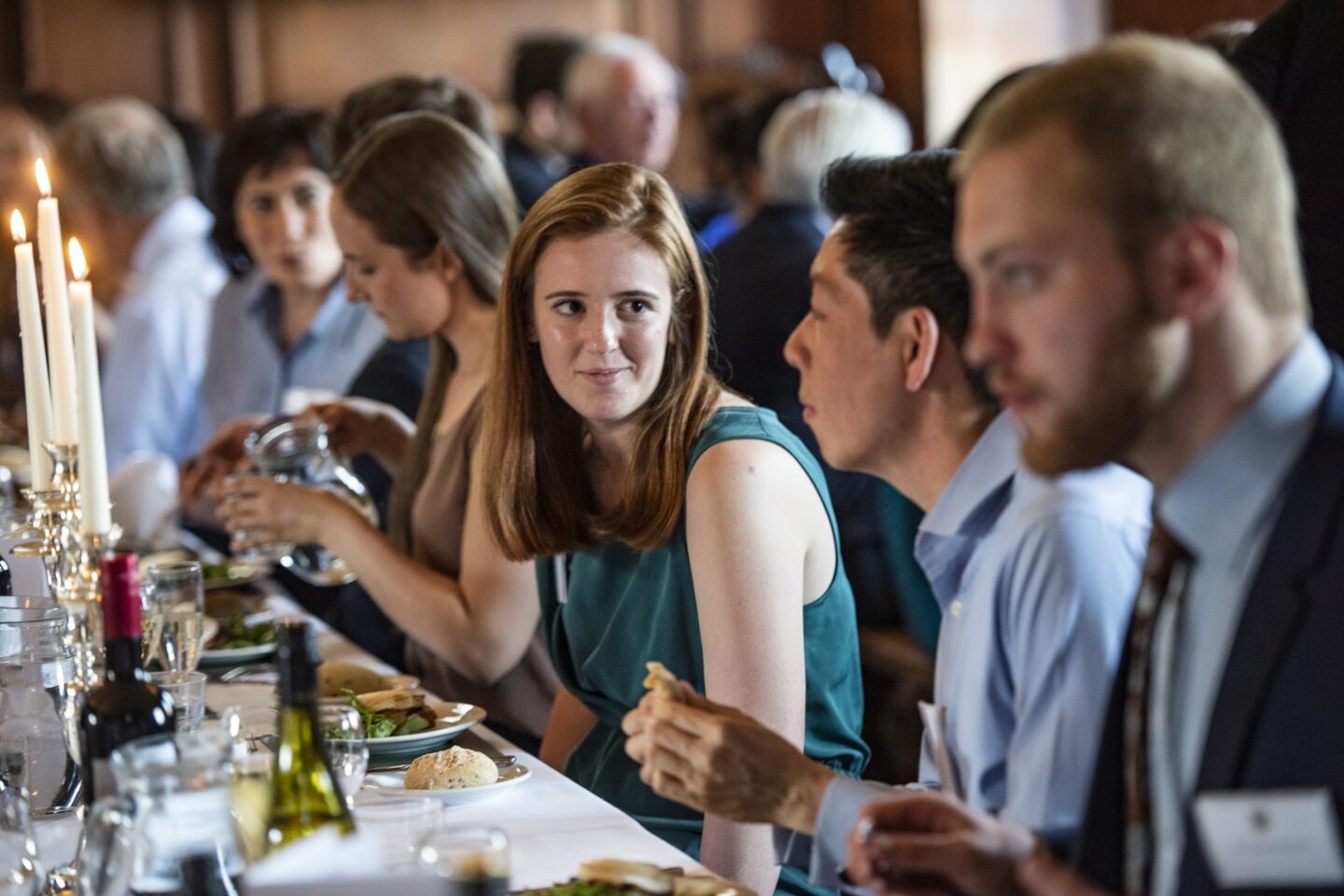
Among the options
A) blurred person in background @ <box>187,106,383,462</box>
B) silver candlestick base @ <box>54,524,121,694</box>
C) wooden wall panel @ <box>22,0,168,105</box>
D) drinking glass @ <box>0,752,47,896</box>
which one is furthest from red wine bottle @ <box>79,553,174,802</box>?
wooden wall panel @ <box>22,0,168,105</box>

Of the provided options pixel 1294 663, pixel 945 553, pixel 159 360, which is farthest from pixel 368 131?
pixel 1294 663

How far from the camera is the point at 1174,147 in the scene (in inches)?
42.1

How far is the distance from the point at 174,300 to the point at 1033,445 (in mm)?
4138

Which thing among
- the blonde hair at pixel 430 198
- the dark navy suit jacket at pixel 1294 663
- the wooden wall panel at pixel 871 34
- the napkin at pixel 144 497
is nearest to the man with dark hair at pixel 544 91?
the wooden wall panel at pixel 871 34

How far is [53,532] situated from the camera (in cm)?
171

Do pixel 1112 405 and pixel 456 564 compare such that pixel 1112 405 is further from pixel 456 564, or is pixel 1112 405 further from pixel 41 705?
pixel 456 564

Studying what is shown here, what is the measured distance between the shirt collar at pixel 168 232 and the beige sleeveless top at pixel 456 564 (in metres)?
2.57

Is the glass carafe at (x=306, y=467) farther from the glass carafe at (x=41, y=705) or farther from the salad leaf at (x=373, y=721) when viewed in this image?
Result: the glass carafe at (x=41, y=705)

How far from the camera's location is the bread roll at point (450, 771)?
179 cm

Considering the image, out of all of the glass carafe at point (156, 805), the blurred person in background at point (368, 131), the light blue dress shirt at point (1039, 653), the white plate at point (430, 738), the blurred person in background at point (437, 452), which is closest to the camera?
the glass carafe at point (156, 805)

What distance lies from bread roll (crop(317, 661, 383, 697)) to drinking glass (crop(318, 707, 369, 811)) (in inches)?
28.4

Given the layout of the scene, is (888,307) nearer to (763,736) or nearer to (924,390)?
(924,390)

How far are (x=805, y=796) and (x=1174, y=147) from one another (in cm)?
62

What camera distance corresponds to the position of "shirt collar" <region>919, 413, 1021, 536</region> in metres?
1.52
